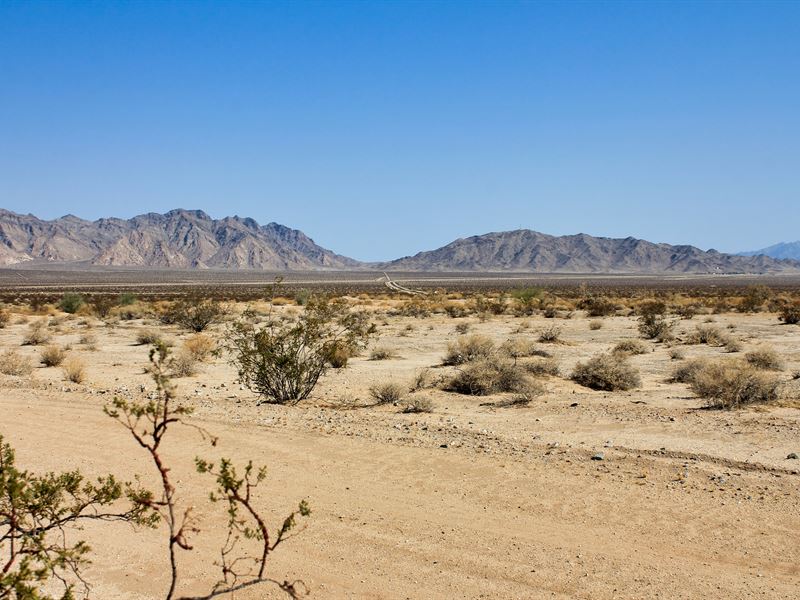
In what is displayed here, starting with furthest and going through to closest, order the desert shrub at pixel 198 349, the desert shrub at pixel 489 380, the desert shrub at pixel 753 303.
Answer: the desert shrub at pixel 753 303
the desert shrub at pixel 198 349
the desert shrub at pixel 489 380

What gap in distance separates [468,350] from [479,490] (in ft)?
45.3

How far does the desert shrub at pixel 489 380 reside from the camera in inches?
649

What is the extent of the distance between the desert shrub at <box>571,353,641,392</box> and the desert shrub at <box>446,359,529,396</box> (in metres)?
2.11

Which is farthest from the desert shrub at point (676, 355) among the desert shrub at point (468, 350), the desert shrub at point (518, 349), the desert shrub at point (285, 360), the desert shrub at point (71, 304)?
the desert shrub at point (71, 304)

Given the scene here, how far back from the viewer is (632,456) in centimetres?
1025

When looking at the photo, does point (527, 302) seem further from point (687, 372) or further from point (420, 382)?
point (420, 382)

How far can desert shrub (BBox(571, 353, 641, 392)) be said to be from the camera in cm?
1730

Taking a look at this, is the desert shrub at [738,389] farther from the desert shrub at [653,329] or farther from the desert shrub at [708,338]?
the desert shrub at [653,329]

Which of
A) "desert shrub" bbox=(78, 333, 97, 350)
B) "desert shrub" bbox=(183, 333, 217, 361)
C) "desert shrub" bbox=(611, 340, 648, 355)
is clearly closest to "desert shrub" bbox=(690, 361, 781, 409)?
"desert shrub" bbox=(611, 340, 648, 355)

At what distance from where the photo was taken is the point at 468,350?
22.3 metres

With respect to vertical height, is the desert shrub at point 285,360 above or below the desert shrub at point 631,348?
above

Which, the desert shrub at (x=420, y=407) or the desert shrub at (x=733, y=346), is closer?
the desert shrub at (x=420, y=407)

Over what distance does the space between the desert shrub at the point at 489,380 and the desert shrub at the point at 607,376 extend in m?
2.11

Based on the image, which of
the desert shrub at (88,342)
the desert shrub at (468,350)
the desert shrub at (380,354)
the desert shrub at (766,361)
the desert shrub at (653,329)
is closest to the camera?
the desert shrub at (766,361)
